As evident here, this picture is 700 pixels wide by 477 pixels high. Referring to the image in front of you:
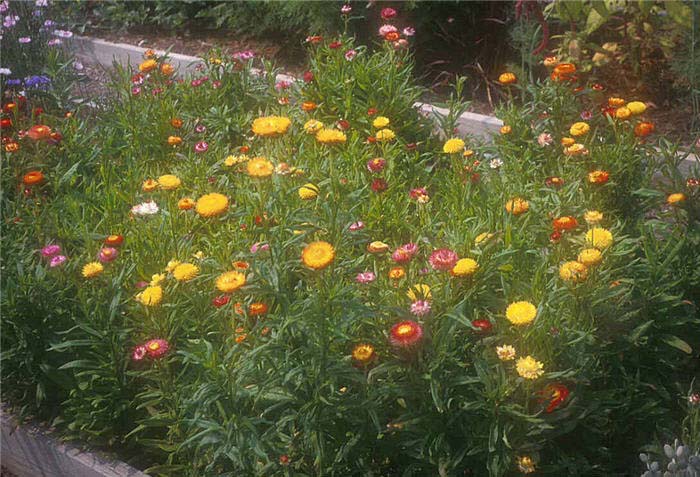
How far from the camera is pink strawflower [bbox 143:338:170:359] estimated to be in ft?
7.89

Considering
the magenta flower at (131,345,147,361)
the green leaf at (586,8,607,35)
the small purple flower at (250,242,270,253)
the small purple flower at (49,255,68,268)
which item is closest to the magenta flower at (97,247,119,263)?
the small purple flower at (49,255,68,268)

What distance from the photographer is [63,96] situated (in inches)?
184

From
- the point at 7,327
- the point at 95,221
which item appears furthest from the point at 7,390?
the point at 95,221

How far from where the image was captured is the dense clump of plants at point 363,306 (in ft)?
7.34

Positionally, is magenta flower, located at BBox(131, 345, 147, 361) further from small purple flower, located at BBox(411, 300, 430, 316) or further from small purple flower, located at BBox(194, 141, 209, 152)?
small purple flower, located at BBox(194, 141, 209, 152)

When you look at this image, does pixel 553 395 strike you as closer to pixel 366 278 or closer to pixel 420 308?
pixel 420 308

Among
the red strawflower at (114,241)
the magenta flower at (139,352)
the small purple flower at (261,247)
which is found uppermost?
the small purple flower at (261,247)

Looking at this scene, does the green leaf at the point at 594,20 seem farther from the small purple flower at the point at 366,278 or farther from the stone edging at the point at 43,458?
the stone edging at the point at 43,458

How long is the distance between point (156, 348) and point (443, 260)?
841mm

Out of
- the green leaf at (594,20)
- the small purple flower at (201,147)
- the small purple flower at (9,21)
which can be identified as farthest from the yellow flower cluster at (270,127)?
the small purple flower at (9,21)

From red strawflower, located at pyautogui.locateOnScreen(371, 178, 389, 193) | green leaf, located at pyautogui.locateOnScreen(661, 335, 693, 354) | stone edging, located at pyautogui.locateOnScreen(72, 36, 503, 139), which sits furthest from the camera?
stone edging, located at pyautogui.locateOnScreen(72, 36, 503, 139)

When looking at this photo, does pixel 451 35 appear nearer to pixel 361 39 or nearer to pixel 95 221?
pixel 361 39

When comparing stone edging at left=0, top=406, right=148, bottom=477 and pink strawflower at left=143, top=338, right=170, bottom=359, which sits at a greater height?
pink strawflower at left=143, top=338, right=170, bottom=359

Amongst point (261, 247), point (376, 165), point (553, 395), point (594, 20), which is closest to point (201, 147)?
point (376, 165)
